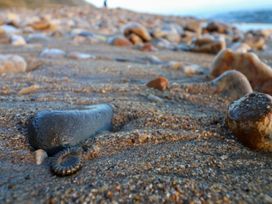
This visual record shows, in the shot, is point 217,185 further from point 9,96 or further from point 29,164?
point 9,96

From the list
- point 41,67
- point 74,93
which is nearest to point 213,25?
point 41,67

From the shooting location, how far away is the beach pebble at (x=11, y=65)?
104 inches

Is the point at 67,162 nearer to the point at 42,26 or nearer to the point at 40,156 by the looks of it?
the point at 40,156

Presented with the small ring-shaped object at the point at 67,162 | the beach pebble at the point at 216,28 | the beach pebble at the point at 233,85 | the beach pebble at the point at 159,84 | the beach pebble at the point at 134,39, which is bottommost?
the beach pebble at the point at 216,28

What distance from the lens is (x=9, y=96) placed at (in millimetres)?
1958

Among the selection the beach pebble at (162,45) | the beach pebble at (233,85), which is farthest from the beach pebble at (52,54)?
the beach pebble at (162,45)

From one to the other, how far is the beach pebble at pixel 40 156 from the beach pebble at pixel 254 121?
0.88 metres

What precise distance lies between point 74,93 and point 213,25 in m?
8.64

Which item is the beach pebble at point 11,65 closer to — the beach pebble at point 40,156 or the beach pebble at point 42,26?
the beach pebble at point 40,156

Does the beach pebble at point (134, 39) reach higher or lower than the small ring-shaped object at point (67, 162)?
lower

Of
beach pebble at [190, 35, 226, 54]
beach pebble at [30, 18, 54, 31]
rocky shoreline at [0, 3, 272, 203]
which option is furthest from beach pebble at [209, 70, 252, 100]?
beach pebble at [30, 18, 54, 31]

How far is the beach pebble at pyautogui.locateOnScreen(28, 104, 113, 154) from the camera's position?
133 cm

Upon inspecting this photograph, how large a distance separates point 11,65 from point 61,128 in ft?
5.20

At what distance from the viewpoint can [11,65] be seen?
8.82 ft
